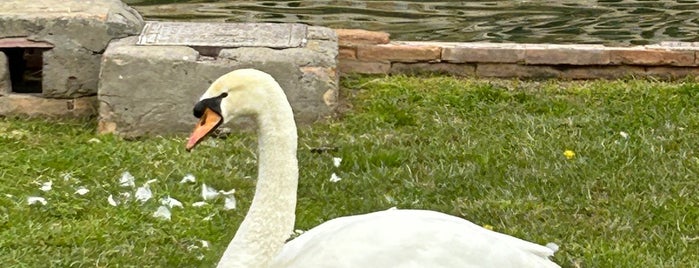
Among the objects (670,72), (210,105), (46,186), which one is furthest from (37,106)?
(670,72)

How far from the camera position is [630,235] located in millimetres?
5031

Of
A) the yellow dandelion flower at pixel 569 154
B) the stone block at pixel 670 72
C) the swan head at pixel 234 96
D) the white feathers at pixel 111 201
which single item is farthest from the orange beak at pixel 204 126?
the stone block at pixel 670 72

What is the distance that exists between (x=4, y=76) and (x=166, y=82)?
107 cm

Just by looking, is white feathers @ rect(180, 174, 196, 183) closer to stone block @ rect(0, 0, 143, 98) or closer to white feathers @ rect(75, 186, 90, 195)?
white feathers @ rect(75, 186, 90, 195)

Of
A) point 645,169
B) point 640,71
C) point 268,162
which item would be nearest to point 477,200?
point 645,169

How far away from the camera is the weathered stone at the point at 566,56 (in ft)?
26.3

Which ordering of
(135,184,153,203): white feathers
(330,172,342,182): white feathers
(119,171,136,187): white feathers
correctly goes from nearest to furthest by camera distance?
(135,184,153,203): white feathers → (119,171,136,187): white feathers → (330,172,342,182): white feathers

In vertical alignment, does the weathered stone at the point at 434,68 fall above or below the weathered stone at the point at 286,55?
below

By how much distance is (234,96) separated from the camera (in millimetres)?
3910

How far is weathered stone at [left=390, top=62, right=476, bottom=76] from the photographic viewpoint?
809 centimetres

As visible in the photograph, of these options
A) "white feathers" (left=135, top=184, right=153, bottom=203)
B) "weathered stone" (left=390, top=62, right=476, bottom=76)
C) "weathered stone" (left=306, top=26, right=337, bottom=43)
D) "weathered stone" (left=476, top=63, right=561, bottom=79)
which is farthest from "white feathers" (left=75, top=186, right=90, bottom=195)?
"weathered stone" (left=476, top=63, right=561, bottom=79)

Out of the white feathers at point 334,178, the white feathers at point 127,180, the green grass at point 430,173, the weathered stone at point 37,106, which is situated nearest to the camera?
the green grass at point 430,173

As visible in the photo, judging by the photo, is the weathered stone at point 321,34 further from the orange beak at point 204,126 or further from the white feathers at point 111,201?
the orange beak at point 204,126

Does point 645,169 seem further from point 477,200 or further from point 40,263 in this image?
point 40,263
